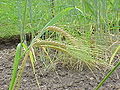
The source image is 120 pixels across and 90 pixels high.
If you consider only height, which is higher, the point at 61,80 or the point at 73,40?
the point at 73,40

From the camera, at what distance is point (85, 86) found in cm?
138

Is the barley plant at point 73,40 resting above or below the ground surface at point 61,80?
above

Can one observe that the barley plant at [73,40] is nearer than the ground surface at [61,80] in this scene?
Yes

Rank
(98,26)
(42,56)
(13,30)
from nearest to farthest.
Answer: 1. (98,26)
2. (42,56)
3. (13,30)

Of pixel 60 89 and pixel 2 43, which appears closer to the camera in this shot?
pixel 60 89

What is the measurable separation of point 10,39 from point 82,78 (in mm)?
1864

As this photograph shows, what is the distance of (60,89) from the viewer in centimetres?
134

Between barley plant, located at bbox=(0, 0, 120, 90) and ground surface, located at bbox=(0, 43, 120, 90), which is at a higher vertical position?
barley plant, located at bbox=(0, 0, 120, 90)

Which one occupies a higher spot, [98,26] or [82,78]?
[98,26]

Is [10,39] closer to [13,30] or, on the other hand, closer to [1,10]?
[13,30]

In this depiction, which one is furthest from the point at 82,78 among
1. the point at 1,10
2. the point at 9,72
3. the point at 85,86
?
the point at 1,10

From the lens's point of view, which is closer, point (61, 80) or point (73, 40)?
point (73, 40)

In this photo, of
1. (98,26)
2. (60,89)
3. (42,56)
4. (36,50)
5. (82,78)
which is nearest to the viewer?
(60,89)

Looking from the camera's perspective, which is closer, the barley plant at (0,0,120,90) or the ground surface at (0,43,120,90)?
the barley plant at (0,0,120,90)
